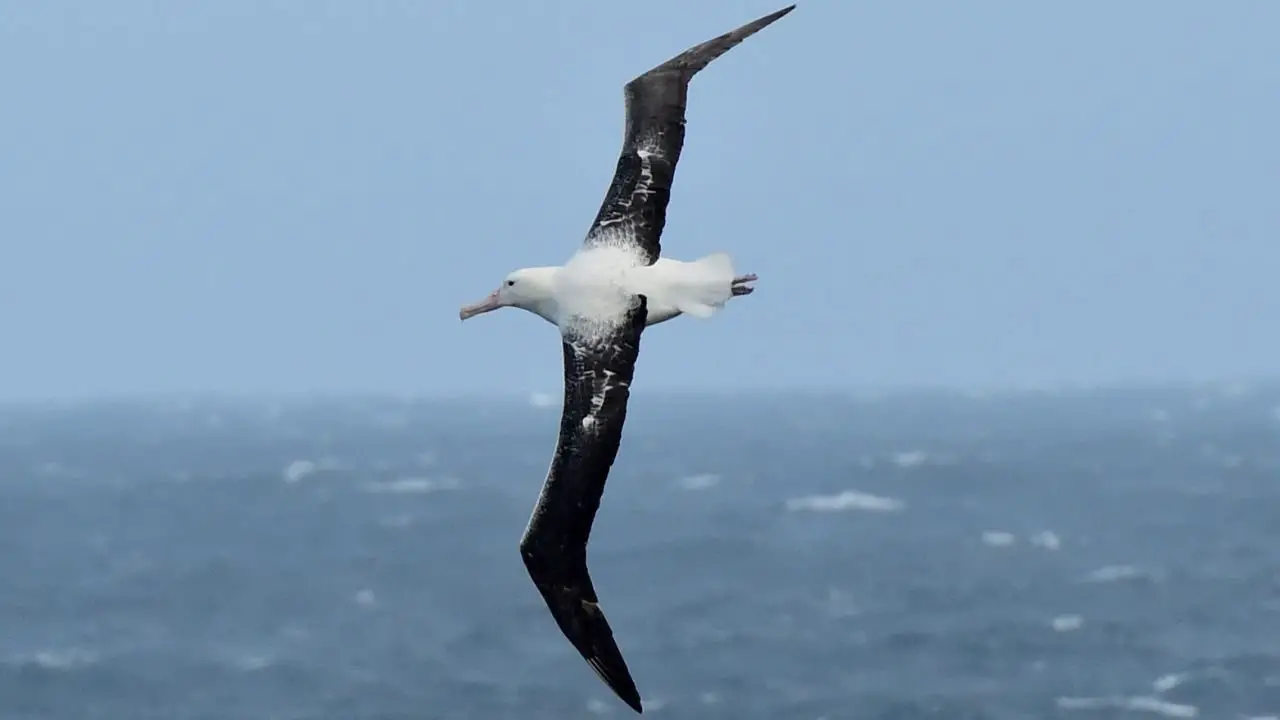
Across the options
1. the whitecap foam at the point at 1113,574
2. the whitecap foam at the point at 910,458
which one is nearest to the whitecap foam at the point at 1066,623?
the whitecap foam at the point at 1113,574

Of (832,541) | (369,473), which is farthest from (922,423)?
(832,541)

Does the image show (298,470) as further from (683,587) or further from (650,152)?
(650,152)

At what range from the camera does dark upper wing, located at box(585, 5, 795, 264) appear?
13125 millimetres

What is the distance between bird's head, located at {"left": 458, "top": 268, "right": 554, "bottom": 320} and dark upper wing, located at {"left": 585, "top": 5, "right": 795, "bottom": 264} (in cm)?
38

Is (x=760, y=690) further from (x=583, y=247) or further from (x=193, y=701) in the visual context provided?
(x=583, y=247)

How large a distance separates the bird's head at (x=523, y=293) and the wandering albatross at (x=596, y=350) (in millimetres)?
10

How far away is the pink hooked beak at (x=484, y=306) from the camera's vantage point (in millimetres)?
13461

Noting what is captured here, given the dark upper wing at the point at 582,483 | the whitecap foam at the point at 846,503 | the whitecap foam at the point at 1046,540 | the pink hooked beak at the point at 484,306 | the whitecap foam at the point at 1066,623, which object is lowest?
the whitecap foam at the point at 846,503

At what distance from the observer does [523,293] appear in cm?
1319

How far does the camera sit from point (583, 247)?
13.0 m

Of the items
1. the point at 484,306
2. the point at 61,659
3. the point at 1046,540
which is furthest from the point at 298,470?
the point at 484,306

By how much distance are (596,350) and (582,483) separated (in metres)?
0.84

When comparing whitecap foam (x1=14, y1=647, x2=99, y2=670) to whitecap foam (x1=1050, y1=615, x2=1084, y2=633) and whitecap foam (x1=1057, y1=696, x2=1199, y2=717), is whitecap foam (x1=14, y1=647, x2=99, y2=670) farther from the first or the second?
whitecap foam (x1=1050, y1=615, x2=1084, y2=633)

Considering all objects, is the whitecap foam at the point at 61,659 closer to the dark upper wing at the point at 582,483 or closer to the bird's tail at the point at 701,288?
the dark upper wing at the point at 582,483
